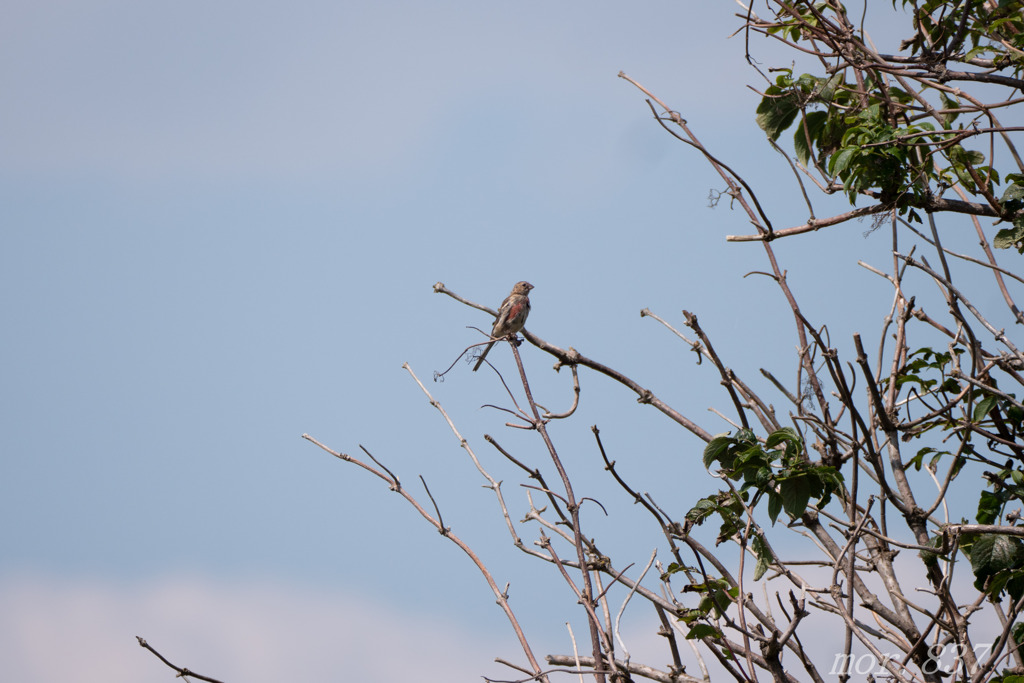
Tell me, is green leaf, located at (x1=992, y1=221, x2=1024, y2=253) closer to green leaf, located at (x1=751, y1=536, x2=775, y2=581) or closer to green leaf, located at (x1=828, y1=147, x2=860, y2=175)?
green leaf, located at (x1=828, y1=147, x2=860, y2=175)

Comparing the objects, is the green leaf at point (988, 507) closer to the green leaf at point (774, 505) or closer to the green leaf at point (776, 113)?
the green leaf at point (774, 505)

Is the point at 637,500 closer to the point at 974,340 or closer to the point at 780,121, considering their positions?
the point at 974,340

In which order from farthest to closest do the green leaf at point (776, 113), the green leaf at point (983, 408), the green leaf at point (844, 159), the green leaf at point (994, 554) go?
the green leaf at point (776, 113)
the green leaf at point (983, 408)
the green leaf at point (844, 159)
the green leaf at point (994, 554)

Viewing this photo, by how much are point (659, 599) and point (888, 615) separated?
113 cm

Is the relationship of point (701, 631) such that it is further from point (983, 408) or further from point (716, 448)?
point (983, 408)

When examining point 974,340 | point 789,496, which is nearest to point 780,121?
point 974,340

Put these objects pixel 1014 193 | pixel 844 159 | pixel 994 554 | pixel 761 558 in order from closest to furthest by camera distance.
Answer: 1. pixel 761 558
2. pixel 994 554
3. pixel 844 159
4. pixel 1014 193

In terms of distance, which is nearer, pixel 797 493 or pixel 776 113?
pixel 797 493

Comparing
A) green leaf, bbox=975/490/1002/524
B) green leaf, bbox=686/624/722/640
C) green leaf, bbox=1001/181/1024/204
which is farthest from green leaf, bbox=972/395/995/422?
green leaf, bbox=686/624/722/640

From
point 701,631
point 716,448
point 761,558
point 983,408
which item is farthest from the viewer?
point 983,408

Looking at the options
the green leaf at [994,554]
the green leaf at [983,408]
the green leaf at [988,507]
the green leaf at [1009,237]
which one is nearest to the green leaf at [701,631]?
the green leaf at [994,554]

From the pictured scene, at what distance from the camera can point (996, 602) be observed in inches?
174

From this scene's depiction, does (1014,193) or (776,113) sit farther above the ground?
(776,113)

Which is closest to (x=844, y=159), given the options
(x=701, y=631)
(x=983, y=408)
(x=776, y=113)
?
(x=776, y=113)
